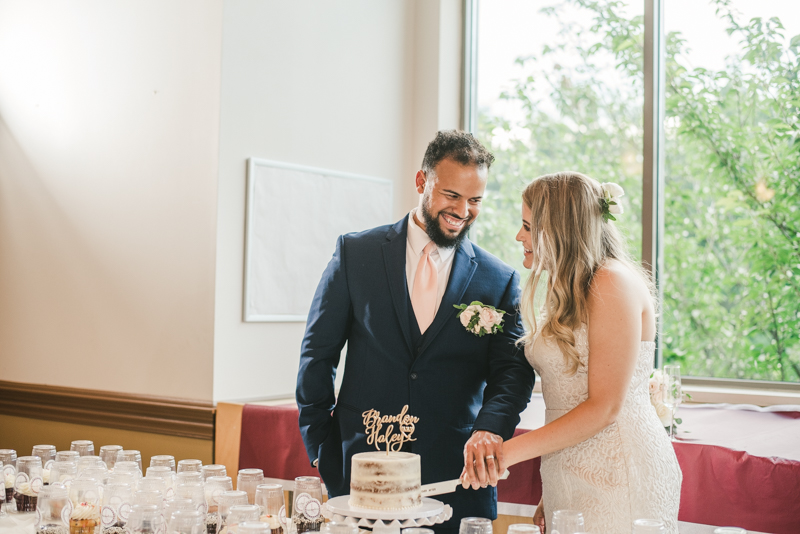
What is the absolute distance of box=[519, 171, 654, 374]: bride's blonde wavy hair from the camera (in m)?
2.13

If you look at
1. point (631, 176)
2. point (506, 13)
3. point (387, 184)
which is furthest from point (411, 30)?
point (631, 176)

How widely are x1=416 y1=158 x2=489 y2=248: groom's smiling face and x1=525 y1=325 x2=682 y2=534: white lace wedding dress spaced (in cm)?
46

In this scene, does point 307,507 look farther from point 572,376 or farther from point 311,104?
point 311,104

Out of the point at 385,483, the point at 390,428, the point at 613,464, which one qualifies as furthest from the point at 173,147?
the point at 613,464

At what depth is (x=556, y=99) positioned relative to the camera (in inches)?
179

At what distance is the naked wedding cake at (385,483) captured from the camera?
1790mm

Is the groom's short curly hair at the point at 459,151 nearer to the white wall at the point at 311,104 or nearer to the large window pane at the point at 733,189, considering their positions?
the white wall at the point at 311,104

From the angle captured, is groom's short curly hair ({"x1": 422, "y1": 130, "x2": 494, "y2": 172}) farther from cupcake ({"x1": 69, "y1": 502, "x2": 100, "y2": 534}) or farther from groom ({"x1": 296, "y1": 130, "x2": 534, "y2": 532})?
cupcake ({"x1": 69, "y1": 502, "x2": 100, "y2": 534})

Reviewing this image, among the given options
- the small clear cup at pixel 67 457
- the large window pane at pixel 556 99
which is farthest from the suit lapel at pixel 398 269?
the large window pane at pixel 556 99

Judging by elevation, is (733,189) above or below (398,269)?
above

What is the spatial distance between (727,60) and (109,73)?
321 centimetres

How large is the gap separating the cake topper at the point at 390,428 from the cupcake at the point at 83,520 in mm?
768

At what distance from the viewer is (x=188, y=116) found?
3.73m

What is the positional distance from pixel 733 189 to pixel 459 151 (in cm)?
209
